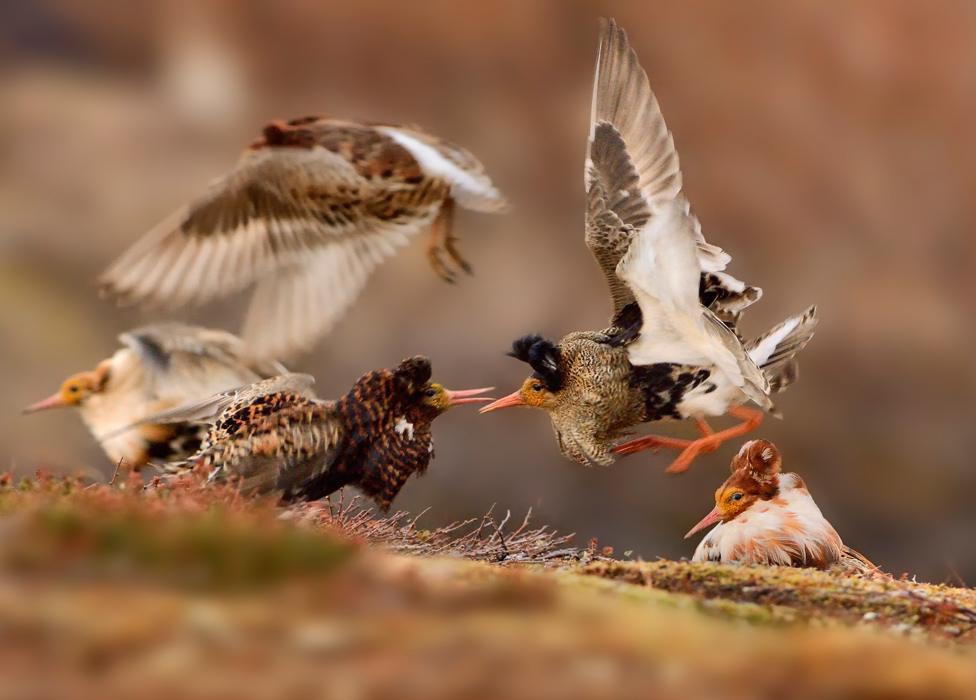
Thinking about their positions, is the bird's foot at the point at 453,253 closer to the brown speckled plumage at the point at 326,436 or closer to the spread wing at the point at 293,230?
the spread wing at the point at 293,230

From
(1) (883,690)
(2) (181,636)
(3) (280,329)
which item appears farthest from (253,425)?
(1) (883,690)

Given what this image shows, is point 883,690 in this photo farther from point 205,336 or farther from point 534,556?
point 205,336

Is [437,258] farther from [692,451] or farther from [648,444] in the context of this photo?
[692,451]

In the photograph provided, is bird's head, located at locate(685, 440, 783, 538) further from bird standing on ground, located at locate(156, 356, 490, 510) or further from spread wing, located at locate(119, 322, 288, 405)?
spread wing, located at locate(119, 322, 288, 405)

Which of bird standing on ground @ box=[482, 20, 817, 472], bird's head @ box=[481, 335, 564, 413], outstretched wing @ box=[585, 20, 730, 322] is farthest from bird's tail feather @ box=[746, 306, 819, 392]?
bird's head @ box=[481, 335, 564, 413]

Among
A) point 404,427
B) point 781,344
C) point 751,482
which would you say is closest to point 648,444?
point 751,482

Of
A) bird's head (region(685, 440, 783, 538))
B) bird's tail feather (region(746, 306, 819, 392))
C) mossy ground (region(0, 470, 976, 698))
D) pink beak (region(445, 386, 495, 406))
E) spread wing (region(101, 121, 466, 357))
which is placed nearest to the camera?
mossy ground (region(0, 470, 976, 698))
